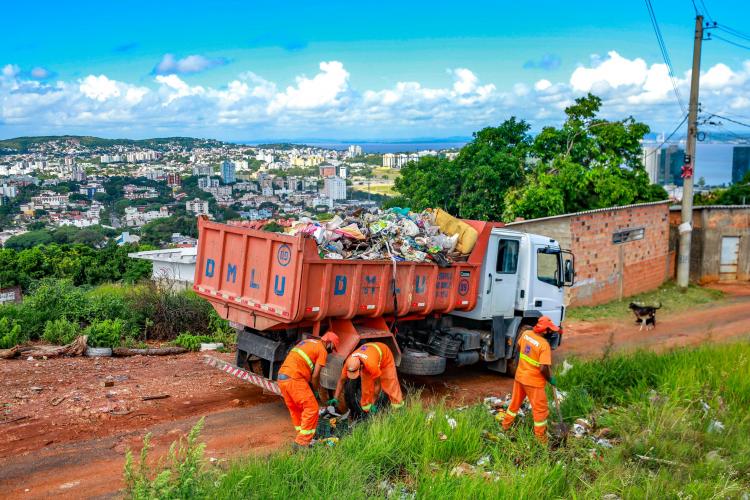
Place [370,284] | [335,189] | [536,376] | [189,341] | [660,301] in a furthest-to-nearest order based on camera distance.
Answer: [335,189] → [660,301] → [189,341] → [370,284] → [536,376]

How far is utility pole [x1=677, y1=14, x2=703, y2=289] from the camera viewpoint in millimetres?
19219

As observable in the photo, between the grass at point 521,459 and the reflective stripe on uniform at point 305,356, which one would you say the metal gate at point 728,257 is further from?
the reflective stripe on uniform at point 305,356

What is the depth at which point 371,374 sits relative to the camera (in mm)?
7461

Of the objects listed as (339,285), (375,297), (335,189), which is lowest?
(375,297)

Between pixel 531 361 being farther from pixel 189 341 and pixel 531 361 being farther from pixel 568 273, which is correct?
pixel 189 341

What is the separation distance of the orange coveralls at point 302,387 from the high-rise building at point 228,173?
126 ft

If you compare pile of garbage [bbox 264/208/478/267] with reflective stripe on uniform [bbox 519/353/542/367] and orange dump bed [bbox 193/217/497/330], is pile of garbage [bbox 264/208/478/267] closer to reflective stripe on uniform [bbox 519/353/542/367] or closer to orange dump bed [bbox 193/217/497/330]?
orange dump bed [bbox 193/217/497/330]

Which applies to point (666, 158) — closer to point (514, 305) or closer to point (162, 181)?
point (162, 181)

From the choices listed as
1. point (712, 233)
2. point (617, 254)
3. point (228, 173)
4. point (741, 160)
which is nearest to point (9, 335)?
point (617, 254)

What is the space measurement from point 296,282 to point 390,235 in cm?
200

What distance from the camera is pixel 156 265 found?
23.2 m

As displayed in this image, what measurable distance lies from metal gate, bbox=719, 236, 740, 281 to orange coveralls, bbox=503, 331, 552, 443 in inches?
679

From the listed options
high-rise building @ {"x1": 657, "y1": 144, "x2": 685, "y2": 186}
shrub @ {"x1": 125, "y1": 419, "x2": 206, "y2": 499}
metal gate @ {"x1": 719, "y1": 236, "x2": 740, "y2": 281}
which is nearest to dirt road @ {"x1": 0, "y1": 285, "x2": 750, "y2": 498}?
shrub @ {"x1": 125, "y1": 419, "x2": 206, "y2": 499}

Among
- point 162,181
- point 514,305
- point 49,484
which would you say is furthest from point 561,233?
point 162,181
